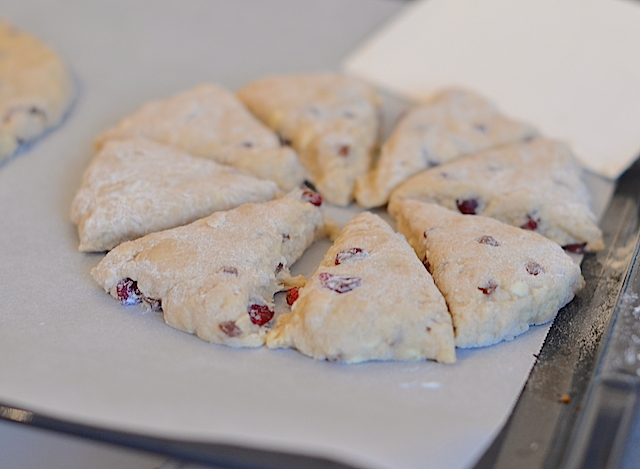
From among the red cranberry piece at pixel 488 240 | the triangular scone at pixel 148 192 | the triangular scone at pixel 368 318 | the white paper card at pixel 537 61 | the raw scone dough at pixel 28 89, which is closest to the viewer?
the triangular scone at pixel 368 318

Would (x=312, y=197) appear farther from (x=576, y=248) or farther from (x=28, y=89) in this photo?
(x=28, y=89)

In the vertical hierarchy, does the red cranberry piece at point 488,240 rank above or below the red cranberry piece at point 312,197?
below

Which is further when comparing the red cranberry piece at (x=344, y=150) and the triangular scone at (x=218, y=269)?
the red cranberry piece at (x=344, y=150)

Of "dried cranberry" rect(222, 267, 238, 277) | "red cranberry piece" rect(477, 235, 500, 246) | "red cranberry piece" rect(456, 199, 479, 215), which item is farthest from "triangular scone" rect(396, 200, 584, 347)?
"dried cranberry" rect(222, 267, 238, 277)

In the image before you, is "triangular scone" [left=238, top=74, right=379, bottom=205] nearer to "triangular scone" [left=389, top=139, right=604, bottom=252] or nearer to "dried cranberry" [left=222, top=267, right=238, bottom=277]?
"triangular scone" [left=389, top=139, right=604, bottom=252]

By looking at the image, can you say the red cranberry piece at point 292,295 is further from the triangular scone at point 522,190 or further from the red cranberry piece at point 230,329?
the triangular scone at point 522,190

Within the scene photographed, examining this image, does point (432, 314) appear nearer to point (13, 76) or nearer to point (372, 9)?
point (13, 76)

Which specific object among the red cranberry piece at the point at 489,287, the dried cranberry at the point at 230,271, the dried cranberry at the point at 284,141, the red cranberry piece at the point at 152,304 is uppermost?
the dried cranberry at the point at 284,141

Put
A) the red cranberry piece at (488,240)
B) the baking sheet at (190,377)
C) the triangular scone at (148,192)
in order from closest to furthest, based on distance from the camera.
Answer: the baking sheet at (190,377), the red cranberry piece at (488,240), the triangular scone at (148,192)

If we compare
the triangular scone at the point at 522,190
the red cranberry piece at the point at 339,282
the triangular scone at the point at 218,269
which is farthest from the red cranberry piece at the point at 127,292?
the triangular scone at the point at 522,190
